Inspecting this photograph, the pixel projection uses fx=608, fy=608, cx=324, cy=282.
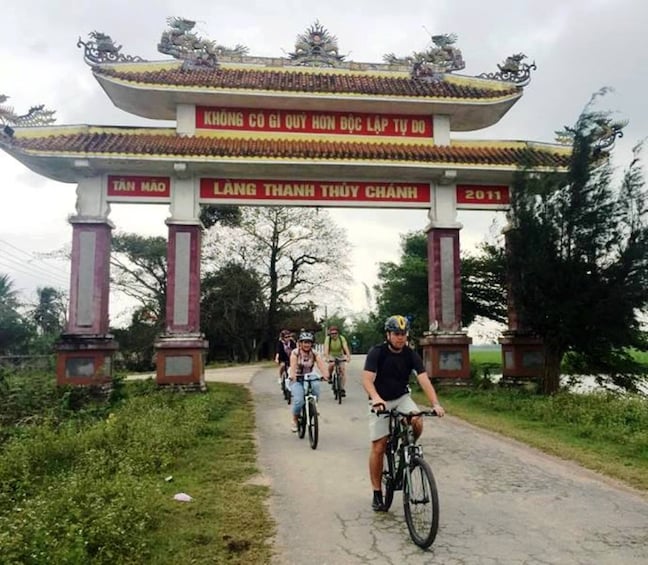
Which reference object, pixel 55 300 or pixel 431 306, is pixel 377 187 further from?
pixel 55 300

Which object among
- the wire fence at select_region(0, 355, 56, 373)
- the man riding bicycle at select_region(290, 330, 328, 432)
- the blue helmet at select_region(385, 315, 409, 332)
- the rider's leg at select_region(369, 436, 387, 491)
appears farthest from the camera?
the wire fence at select_region(0, 355, 56, 373)

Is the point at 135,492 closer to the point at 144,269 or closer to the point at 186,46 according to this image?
the point at 186,46

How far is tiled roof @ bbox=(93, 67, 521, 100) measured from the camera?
15.7 meters

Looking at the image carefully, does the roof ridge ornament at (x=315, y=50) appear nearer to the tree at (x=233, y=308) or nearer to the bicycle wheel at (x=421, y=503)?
the bicycle wheel at (x=421, y=503)

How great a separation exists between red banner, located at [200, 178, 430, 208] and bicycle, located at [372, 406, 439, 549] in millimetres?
11095

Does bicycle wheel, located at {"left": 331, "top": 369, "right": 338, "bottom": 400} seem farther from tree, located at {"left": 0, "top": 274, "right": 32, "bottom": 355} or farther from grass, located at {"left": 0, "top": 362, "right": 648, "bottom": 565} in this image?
tree, located at {"left": 0, "top": 274, "right": 32, "bottom": 355}

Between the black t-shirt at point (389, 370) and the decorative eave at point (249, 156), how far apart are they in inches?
405

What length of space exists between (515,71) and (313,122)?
5.94 metres

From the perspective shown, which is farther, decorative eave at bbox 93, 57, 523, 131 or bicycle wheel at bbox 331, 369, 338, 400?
decorative eave at bbox 93, 57, 523, 131

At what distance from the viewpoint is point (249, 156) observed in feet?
48.3

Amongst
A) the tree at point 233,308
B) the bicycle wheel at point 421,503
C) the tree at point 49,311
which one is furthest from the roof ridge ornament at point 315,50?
the tree at point 49,311

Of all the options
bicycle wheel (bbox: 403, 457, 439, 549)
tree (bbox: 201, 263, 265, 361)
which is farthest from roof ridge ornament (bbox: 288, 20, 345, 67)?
tree (bbox: 201, 263, 265, 361)

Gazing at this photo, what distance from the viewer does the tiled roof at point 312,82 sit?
15734mm

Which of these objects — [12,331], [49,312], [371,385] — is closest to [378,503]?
[371,385]
